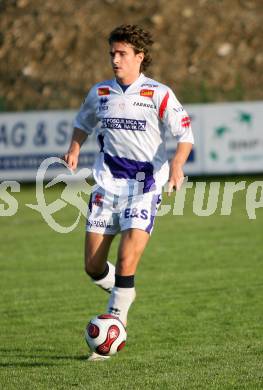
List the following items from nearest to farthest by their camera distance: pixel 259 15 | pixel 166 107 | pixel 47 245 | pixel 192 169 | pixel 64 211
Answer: pixel 166 107, pixel 47 245, pixel 64 211, pixel 192 169, pixel 259 15

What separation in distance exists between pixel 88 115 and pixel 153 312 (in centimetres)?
261

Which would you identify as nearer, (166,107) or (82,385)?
(82,385)

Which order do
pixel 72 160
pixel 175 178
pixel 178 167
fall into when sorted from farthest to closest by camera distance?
pixel 72 160 → pixel 178 167 → pixel 175 178

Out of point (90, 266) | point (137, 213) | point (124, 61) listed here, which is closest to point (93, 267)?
point (90, 266)

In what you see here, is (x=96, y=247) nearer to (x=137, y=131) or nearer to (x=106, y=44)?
(x=137, y=131)

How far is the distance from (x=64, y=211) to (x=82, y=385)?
548 inches

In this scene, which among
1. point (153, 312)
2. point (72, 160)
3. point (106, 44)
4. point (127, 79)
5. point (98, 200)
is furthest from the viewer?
point (106, 44)

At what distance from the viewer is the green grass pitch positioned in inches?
265

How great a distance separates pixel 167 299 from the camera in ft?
34.5

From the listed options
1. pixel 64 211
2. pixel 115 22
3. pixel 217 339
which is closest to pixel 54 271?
pixel 217 339

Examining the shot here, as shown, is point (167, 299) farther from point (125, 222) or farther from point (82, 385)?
point (82, 385)

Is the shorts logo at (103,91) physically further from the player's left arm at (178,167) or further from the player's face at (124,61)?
the player's left arm at (178,167)

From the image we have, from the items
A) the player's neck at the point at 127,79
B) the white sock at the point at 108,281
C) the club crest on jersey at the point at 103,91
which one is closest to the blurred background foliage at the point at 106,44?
the white sock at the point at 108,281

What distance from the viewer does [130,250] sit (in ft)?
24.2
